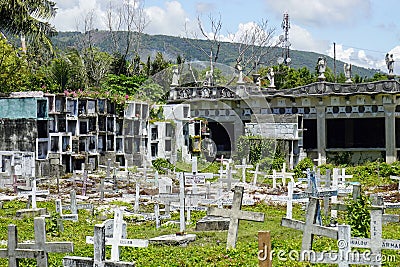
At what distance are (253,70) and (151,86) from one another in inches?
818

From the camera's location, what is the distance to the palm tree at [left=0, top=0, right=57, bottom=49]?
26016mm

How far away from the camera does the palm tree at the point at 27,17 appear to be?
1024 inches

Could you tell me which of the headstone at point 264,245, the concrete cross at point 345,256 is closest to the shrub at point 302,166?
the concrete cross at point 345,256

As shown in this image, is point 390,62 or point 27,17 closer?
point 27,17

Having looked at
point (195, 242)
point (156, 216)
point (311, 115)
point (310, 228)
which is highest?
point (311, 115)

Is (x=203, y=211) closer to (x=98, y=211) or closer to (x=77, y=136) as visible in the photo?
(x=98, y=211)

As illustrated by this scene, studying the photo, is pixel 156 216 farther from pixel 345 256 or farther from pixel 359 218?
pixel 345 256

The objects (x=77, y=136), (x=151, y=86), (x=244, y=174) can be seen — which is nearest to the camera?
(x=244, y=174)

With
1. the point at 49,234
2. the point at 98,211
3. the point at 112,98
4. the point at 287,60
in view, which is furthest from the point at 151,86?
the point at 49,234

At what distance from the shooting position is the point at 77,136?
29.8m

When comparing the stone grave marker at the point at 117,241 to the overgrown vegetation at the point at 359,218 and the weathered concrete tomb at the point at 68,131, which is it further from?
the weathered concrete tomb at the point at 68,131

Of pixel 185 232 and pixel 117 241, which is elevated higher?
pixel 117 241

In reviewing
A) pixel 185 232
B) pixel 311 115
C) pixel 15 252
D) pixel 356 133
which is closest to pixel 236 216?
pixel 185 232

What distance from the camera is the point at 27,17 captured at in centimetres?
2689
